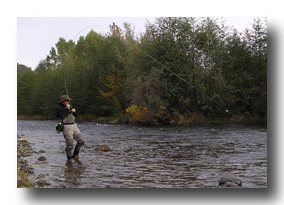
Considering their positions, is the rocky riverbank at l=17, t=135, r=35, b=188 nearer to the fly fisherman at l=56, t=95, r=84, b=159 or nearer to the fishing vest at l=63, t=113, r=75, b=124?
the fly fisherman at l=56, t=95, r=84, b=159

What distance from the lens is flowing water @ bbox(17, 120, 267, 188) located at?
6.61m

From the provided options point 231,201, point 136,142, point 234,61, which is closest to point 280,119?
point 231,201

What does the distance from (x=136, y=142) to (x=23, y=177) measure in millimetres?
6013

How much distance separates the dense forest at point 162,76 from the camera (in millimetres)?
14289

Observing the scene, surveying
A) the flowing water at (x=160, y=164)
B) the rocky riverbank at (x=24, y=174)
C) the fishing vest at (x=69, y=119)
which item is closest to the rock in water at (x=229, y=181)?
the flowing water at (x=160, y=164)

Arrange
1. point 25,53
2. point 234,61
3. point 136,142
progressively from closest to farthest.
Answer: point 25,53, point 136,142, point 234,61

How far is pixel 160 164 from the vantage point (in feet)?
27.0

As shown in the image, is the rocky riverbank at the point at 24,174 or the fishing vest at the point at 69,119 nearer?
the rocky riverbank at the point at 24,174

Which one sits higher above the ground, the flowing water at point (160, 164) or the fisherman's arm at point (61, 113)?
the fisherman's arm at point (61, 113)

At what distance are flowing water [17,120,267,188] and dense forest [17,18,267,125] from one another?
7.43 ft

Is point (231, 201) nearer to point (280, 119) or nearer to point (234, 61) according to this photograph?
point (280, 119)

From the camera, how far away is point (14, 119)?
664cm

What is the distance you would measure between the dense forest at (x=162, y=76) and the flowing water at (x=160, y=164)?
7.43 ft

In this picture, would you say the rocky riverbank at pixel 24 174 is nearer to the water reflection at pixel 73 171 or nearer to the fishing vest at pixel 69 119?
the water reflection at pixel 73 171
